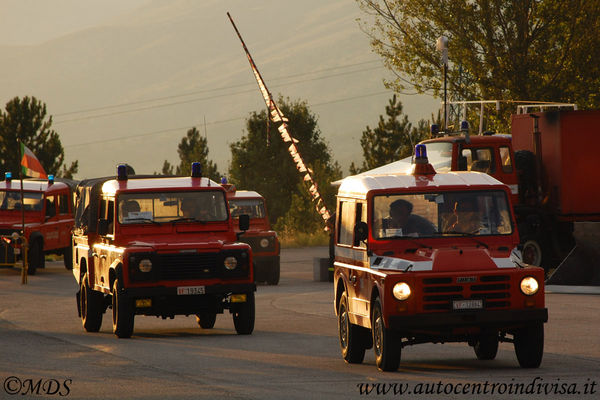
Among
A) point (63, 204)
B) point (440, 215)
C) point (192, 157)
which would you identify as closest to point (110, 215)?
point (440, 215)

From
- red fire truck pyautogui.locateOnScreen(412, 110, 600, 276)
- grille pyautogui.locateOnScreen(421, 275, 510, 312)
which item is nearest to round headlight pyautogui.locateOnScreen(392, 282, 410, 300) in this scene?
grille pyautogui.locateOnScreen(421, 275, 510, 312)

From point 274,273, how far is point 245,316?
42.6 ft

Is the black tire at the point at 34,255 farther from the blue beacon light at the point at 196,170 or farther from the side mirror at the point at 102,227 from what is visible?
the side mirror at the point at 102,227

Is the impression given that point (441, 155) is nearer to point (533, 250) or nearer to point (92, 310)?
point (533, 250)

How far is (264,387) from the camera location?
12.4m

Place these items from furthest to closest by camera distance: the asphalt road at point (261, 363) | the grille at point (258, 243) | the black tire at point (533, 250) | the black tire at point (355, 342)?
the grille at point (258, 243) → the black tire at point (533, 250) → the black tire at point (355, 342) → the asphalt road at point (261, 363)

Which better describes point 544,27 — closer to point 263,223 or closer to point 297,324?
point 263,223

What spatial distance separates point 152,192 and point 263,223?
44.7 ft

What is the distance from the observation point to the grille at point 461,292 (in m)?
12.9

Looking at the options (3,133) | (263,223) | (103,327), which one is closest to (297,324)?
(103,327)

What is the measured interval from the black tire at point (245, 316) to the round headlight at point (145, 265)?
1483 mm

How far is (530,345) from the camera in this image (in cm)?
1340

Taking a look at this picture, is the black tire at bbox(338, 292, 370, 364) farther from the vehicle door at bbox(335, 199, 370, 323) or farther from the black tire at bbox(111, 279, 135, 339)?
the black tire at bbox(111, 279, 135, 339)

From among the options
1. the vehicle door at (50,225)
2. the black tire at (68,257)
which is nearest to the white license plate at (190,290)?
the vehicle door at (50,225)
